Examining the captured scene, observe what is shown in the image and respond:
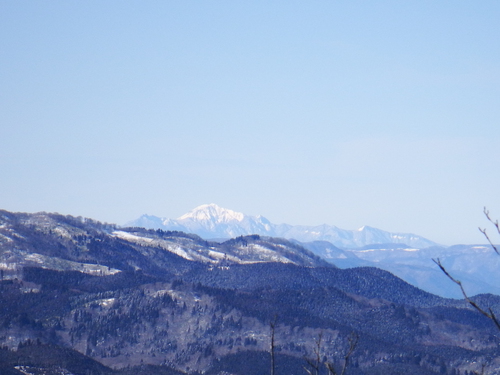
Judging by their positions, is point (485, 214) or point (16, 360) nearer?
point (485, 214)

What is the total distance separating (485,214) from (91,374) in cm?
19506

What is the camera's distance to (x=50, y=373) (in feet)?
618

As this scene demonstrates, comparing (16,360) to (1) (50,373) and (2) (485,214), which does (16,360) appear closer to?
(1) (50,373)

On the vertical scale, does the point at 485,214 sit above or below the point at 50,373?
above

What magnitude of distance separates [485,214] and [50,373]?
7352 inches

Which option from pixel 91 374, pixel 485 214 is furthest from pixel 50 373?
pixel 485 214

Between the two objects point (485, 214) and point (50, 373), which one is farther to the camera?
point (50, 373)

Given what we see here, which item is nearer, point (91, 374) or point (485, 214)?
point (485, 214)

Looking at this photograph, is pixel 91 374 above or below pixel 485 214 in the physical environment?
below

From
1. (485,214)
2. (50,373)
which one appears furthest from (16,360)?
(485,214)

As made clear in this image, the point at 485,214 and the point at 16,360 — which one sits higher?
the point at 485,214

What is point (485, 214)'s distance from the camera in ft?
69.8

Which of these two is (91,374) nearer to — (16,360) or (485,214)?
(16,360)

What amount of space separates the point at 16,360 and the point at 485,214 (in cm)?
20039
